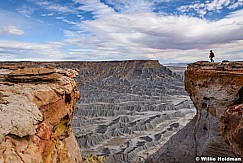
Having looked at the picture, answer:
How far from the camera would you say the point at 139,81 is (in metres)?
71.4

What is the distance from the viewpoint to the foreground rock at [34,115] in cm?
417

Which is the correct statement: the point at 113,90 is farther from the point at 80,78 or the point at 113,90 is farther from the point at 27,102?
the point at 27,102

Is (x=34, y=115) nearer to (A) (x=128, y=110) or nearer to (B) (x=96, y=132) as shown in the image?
(B) (x=96, y=132)

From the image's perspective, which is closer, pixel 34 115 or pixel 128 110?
pixel 34 115

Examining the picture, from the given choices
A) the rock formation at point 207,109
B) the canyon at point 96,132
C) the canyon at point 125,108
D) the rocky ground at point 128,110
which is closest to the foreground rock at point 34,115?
the canyon at point 96,132

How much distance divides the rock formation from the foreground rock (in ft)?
16.7

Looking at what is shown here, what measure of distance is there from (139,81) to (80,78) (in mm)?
16072

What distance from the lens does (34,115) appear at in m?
4.79

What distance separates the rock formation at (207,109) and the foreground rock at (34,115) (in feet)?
16.7

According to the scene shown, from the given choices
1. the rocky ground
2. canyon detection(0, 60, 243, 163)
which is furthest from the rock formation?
the rocky ground

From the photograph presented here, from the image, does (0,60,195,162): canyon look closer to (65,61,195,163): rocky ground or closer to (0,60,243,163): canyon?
(65,61,195,163): rocky ground

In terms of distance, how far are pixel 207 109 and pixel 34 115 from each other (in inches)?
303

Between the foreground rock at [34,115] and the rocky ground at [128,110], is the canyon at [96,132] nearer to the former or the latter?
the foreground rock at [34,115]

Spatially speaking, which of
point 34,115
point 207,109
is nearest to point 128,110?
point 207,109
